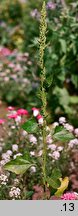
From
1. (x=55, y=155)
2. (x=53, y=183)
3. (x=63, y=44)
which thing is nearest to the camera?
(x=53, y=183)

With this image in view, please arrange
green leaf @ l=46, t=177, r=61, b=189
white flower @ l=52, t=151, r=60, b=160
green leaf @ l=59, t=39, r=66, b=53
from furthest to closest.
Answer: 1. green leaf @ l=59, t=39, r=66, b=53
2. white flower @ l=52, t=151, r=60, b=160
3. green leaf @ l=46, t=177, r=61, b=189

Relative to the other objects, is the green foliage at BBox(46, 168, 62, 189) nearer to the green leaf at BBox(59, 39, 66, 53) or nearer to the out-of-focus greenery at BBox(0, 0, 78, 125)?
the out-of-focus greenery at BBox(0, 0, 78, 125)

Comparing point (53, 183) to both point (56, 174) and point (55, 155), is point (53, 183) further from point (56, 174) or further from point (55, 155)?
point (55, 155)

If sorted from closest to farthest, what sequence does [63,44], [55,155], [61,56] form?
[55,155] → [63,44] → [61,56]

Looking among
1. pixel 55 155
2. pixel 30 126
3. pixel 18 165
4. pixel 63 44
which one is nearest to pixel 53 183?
pixel 18 165

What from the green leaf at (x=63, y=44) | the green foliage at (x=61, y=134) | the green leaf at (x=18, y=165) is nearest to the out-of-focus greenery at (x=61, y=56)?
the green leaf at (x=63, y=44)

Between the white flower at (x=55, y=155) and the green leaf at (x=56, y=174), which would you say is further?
the white flower at (x=55, y=155)

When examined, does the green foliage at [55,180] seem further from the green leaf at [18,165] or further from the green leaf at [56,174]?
the green leaf at [18,165]

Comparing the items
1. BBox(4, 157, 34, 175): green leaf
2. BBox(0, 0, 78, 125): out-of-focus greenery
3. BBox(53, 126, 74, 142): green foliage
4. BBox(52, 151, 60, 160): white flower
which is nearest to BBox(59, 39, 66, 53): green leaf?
BBox(0, 0, 78, 125): out-of-focus greenery
